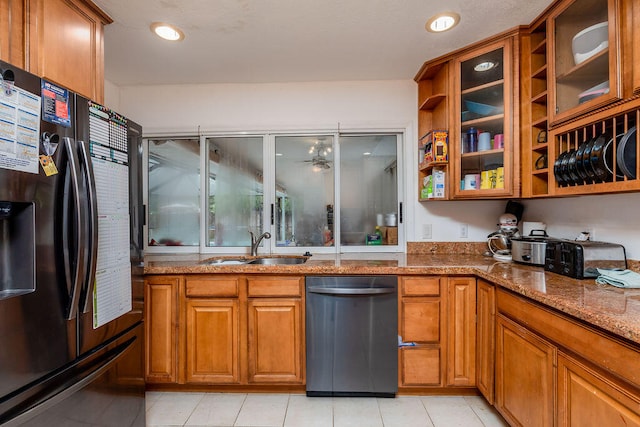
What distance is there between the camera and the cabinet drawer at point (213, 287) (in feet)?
6.36

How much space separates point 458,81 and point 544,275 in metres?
1.40

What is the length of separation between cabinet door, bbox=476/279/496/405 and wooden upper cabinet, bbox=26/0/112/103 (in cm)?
246

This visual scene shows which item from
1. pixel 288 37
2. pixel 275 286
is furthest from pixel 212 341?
pixel 288 37

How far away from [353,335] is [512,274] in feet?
3.25

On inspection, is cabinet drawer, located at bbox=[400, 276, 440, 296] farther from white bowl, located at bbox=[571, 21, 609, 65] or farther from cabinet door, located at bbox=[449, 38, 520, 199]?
white bowl, located at bbox=[571, 21, 609, 65]

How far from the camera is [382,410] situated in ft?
5.95

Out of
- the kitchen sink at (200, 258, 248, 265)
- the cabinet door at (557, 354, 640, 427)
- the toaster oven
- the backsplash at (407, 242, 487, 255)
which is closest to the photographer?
the cabinet door at (557, 354, 640, 427)

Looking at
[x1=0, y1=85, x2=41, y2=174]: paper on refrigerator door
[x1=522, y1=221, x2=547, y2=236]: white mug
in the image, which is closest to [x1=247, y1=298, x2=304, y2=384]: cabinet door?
[x1=0, y1=85, x2=41, y2=174]: paper on refrigerator door

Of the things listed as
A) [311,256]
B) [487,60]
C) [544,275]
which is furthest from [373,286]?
[487,60]

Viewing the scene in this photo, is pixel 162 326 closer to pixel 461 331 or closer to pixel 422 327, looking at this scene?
pixel 422 327

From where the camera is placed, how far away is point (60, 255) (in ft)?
3.62

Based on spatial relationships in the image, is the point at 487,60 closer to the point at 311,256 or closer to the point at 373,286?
the point at 373,286

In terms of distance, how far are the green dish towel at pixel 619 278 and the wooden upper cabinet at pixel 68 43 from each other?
2693 mm

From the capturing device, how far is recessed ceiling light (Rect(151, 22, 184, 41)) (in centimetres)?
178
